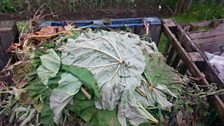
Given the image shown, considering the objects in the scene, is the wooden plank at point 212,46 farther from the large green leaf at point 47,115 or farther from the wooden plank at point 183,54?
the large green leaf at point 47,115

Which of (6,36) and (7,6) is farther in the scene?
(7,6)

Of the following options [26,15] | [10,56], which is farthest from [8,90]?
[26,15]

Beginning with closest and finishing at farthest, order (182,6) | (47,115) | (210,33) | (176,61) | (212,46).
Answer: (47,115)
(176,61)
(210,33)
(212,46)
(182,6)

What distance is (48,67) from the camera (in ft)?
6.81

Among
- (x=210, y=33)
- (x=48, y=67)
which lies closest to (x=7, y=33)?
(x=48, y=67)

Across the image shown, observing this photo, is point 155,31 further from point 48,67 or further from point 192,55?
point 48,67

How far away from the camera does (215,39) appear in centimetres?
343

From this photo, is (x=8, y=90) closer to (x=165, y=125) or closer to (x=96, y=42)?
(x=96, y=42)

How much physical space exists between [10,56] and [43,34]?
396 millimetres

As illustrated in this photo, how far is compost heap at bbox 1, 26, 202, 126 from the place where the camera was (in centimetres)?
193

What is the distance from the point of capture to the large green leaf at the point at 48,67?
79.8 inches

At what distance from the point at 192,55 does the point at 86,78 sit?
1.12m

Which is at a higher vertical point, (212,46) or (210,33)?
(210,33)

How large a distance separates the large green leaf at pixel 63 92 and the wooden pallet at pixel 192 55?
1053 mm
